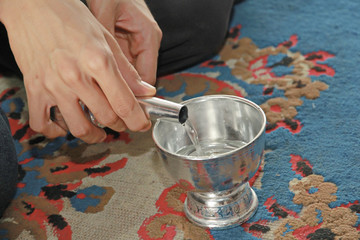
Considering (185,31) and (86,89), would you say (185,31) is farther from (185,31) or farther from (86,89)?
(86,89)

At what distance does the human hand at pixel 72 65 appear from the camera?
Answer: 679mm

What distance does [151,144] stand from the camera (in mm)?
1012

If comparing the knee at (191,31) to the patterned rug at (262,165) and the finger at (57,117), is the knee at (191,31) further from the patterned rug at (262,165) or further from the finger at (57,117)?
the finger at (57,117)

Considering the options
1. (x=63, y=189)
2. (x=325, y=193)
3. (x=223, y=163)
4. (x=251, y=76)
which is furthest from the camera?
(x=251, y=76)

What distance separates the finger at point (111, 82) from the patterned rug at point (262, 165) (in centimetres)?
20

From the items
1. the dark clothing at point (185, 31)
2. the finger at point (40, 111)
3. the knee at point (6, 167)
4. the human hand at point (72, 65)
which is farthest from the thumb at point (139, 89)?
the dark clothing at point (185, 31)

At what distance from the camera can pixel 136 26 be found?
876mm

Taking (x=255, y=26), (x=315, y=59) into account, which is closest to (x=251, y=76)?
(x=315, y=59)

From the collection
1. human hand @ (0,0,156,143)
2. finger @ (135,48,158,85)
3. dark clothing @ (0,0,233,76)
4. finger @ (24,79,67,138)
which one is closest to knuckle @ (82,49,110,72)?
human hand @ (0,0,156,143)

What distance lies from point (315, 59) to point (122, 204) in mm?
587

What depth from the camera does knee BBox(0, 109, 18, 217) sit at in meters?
0.84

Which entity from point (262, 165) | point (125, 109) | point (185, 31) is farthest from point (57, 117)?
point (185, 31)

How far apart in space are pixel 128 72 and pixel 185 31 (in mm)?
478

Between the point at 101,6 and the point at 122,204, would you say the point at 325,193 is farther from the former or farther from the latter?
the point at 101,6
